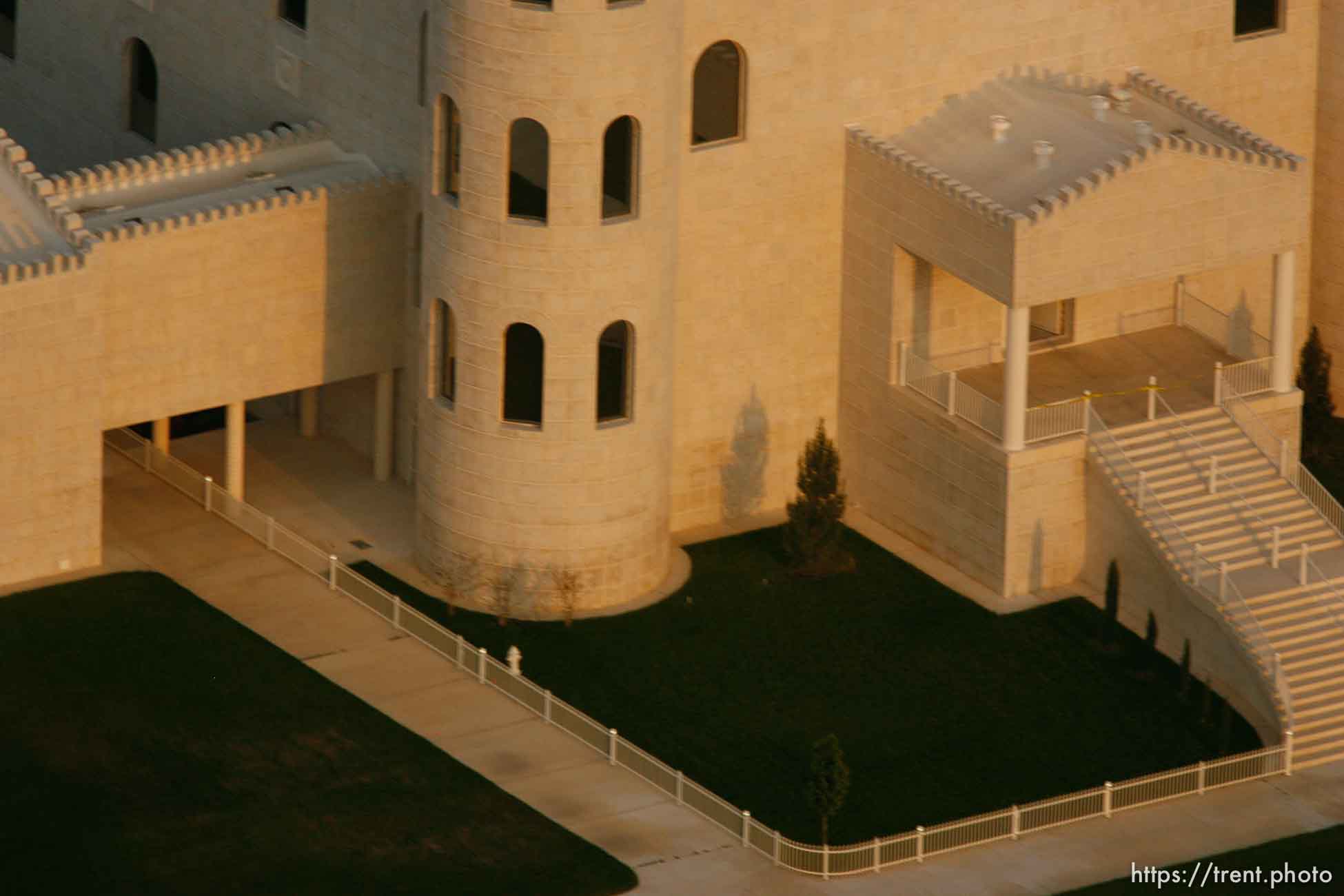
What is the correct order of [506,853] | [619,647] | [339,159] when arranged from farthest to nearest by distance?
[339,159] → [619,647] → [506,853]

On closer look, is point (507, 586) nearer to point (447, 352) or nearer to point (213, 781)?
point (447, 352)

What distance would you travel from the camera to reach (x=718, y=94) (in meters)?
77.8

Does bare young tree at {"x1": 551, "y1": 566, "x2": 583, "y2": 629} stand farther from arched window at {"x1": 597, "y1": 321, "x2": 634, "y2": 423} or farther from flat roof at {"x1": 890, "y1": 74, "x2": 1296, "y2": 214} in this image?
flat roof at {"x1": 890, "y1": 74, "x2": 1296, "y2": 214}

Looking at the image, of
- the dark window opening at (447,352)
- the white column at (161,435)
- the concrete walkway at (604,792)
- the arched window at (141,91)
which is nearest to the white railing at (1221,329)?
the concrete walkway at (604,792)

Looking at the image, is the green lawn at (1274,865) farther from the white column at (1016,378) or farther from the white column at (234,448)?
the white column at (234,448)

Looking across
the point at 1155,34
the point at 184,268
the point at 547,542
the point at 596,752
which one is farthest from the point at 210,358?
the point at 1155,34

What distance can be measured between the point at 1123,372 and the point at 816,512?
735cm

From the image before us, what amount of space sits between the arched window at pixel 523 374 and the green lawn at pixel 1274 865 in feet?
49.9

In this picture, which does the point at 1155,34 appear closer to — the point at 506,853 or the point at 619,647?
the point at 619,647

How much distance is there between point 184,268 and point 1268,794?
2325 cm

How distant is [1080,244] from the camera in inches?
2992

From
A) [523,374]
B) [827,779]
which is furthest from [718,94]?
[827,779]

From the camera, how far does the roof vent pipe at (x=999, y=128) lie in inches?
3086

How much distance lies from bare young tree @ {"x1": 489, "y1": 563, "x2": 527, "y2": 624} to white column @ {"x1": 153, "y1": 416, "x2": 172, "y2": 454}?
862 cm
